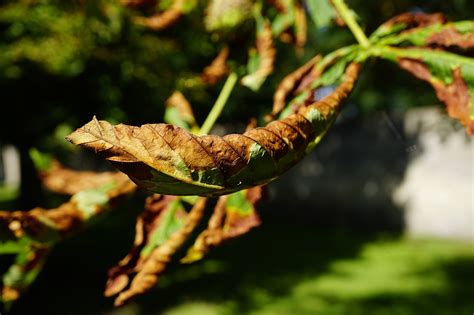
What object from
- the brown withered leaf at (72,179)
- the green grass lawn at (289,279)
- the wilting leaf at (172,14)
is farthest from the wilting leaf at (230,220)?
the green grass lawn at (289,279)

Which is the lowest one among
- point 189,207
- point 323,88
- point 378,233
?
point 189,207

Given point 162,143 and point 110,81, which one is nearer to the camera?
point 162,143

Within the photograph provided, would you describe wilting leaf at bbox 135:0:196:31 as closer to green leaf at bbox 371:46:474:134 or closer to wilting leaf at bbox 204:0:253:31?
wilting leaf at bbox 204:0:253:31

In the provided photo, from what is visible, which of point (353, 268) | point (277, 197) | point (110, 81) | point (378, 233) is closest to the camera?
point (110, 81)

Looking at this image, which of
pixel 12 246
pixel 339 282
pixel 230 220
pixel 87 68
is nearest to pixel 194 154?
pixel 230 220

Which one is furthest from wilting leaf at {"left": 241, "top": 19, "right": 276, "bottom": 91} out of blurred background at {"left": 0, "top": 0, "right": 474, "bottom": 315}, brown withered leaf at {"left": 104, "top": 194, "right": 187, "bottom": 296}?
blurred background at {"left": 0, "top": 0, "right": 474, "bottom": 315}

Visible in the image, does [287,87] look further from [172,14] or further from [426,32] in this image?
[172,14]

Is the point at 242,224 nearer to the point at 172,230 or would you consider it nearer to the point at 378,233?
the point at 172,230

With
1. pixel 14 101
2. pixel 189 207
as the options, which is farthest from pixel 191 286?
pixel 189 207
